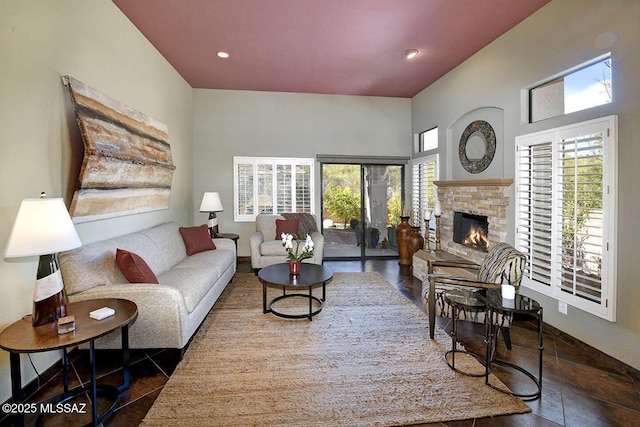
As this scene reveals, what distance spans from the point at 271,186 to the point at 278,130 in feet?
3.63

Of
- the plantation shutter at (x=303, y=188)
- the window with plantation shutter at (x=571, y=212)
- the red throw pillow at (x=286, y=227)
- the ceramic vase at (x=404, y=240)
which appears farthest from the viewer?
the plantation shutter at (x=303, y=188)

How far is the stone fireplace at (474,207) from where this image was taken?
12.5 feet

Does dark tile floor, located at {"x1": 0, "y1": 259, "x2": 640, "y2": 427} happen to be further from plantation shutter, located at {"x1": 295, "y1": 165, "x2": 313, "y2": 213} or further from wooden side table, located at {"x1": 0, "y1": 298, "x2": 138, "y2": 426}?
plantation shutter, located at {"x1": 295, "y1": 165, "x2": 313, "y2": 213}

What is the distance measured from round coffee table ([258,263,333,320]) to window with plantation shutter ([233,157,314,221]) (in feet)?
8.31

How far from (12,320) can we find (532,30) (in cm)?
519

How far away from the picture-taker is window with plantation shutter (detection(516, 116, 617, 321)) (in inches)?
102

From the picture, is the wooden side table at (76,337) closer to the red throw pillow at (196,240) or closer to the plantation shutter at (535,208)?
the red throw pillow at (196,240)

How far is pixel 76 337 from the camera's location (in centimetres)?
177

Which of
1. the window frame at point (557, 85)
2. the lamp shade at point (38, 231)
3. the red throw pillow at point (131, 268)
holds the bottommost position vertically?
the red throw pillow at point (131, 268)

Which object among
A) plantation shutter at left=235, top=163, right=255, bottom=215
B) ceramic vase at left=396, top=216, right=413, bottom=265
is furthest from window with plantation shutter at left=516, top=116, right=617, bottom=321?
plantation shutter at left=235, top=163, right=255, bottom=215

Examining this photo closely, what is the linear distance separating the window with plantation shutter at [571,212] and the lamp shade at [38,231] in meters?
3.92

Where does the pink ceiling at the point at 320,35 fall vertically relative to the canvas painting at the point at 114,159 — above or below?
above

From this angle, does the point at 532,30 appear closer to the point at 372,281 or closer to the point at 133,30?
the point at 372,281

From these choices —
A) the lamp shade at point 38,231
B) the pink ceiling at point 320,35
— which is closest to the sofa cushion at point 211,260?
the lamp shade at point 38,231
